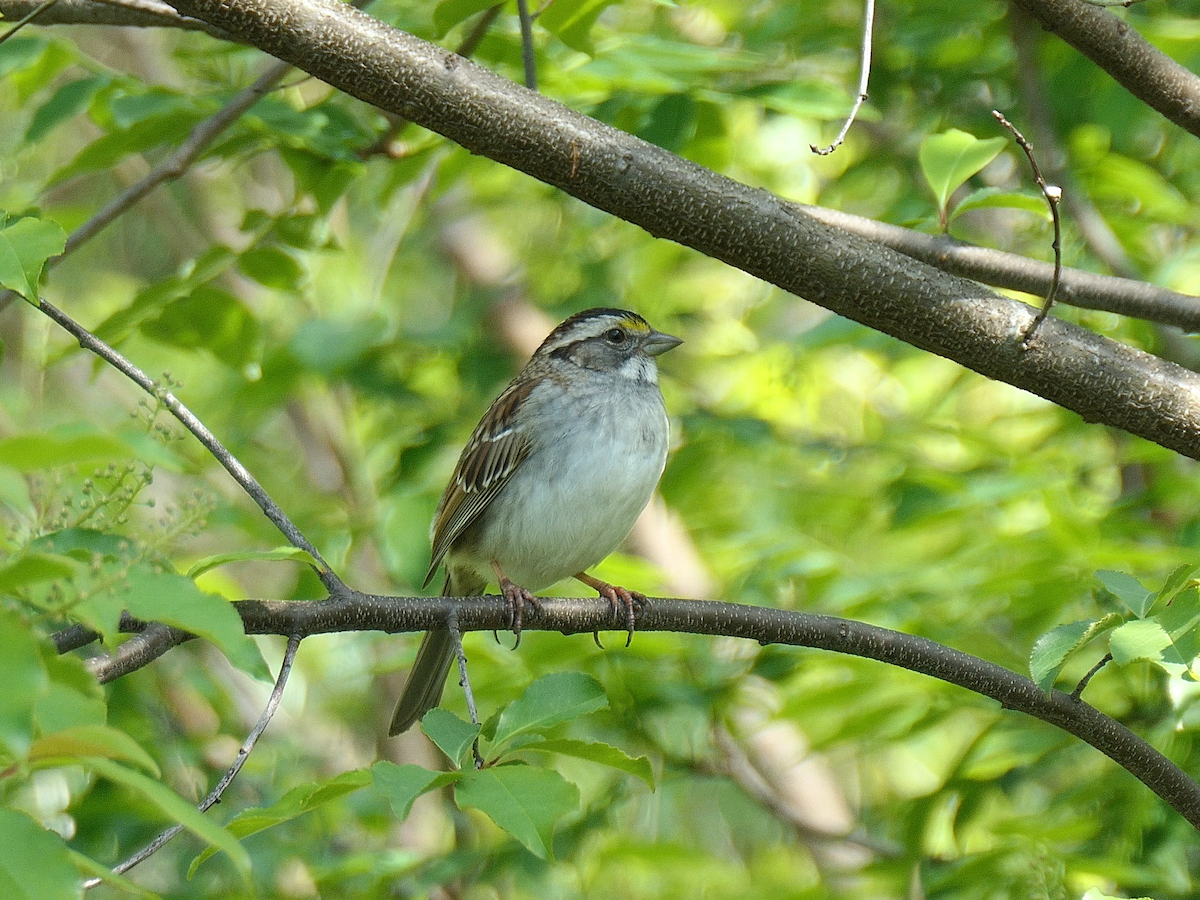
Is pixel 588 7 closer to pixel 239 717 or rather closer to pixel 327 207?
pixel 327 207

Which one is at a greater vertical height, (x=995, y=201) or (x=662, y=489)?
(x=995, y=201)

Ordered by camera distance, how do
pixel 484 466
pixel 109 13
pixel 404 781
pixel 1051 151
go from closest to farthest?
pixel 404 781
pixel 109 13
pixel 484 466
pixel 1051 151

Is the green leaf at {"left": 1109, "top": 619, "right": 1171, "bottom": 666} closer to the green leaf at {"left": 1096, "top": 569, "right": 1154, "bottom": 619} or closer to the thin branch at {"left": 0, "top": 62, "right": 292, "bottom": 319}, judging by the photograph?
the green leaf at {"left": 1096, "top": 569, "right": 1154, "bottom": 619}

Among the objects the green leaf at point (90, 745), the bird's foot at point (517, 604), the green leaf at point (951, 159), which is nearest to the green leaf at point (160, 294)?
the bird's foot at point (517, 604)

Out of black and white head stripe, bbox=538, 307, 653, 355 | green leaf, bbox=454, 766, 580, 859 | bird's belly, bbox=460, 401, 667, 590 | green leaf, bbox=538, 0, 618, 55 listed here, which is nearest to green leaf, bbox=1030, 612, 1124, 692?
green leaf, bbox=454, 766, 580, 859

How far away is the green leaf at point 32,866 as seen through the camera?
1077 mm

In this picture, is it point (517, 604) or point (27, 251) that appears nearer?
point (27, 251)

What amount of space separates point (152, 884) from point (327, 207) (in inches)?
132

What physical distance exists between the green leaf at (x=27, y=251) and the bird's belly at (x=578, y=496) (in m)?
2.21

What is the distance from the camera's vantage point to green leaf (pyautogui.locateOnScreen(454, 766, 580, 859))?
4.77ft

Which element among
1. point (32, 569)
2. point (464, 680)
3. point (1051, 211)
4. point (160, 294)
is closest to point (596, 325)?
point (160, 294)

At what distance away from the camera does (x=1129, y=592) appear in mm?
1856

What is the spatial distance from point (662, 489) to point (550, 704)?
9.24 ft

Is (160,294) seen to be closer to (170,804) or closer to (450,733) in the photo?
(450,733)
